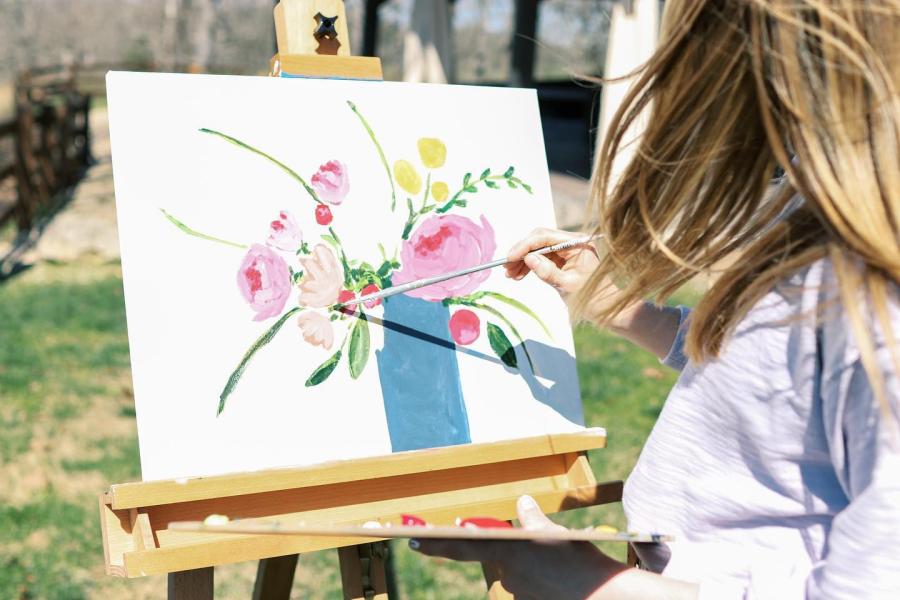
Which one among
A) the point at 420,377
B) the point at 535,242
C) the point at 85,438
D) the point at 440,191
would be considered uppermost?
the point at 440,191

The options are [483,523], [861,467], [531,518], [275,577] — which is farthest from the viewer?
[275,577]

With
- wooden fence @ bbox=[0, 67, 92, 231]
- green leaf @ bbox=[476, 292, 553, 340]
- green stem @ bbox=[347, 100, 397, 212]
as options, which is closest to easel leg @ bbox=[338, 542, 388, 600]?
green leaf @ bbox=[476, 292, 553, 340]

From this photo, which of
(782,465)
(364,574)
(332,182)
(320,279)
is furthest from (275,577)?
(782,465)

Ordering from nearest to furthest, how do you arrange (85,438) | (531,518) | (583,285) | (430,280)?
1. (531,518)
2. (583,285)
3. (430,280)
4. (85,438)

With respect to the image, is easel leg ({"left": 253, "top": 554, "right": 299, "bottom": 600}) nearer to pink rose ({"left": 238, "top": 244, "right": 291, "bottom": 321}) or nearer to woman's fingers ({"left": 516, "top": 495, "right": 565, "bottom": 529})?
pink rose ({"left": 238, "top": 244, "right": 291, "bottom": 321})

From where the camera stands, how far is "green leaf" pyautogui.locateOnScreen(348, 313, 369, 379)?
1.49 m

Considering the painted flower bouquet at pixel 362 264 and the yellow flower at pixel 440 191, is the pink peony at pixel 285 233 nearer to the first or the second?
the painted flower bouquet at pixel 362 264

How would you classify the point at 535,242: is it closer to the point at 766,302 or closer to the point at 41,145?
the point at 766,302

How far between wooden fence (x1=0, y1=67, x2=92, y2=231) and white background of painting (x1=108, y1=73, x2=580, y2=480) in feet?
16.6

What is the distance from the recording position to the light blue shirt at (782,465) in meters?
0.79

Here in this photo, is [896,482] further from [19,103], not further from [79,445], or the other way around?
[19,103]

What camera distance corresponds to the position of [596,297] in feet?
4.39

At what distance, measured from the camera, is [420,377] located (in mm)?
1532

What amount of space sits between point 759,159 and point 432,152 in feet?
2.60
